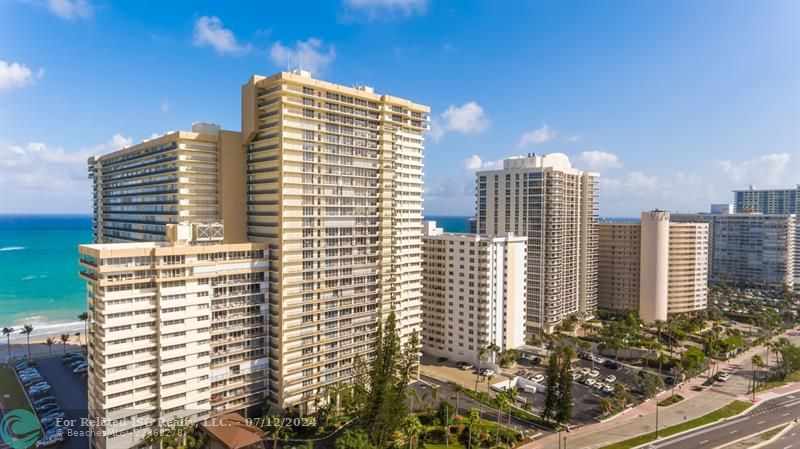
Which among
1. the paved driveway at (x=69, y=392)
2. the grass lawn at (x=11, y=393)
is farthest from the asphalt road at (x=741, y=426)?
the grass lawn at (x=11, y=393)

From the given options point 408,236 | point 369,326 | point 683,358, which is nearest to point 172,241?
point 369,326

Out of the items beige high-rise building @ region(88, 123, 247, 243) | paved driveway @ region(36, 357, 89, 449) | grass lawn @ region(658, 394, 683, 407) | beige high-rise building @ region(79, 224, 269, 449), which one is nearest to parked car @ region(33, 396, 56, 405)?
paved driveway @ region(36, 357, 89, 449)

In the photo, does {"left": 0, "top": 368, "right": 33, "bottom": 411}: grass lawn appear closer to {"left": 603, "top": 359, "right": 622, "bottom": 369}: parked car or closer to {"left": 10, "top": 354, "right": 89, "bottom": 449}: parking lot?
{"left": 10, "top": 354, "right": 89, "bottom": 449}: parking lot

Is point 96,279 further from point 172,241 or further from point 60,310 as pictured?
point 60,310

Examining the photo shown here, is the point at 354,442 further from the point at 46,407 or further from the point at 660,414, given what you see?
the point at 46,407

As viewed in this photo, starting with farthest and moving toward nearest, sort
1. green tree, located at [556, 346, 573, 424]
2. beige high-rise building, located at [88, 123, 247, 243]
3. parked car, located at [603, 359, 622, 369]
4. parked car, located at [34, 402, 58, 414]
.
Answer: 1. parked car, located at [603, 359, 622, 369]
2. parked car, located at [34, 402, 58, 414]
3. beige high-rise building, located at [88, 123, 247, 243]
4. green tree, located at [556, 346, 573, 424]

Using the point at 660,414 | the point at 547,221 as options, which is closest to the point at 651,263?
the point at 547,221
